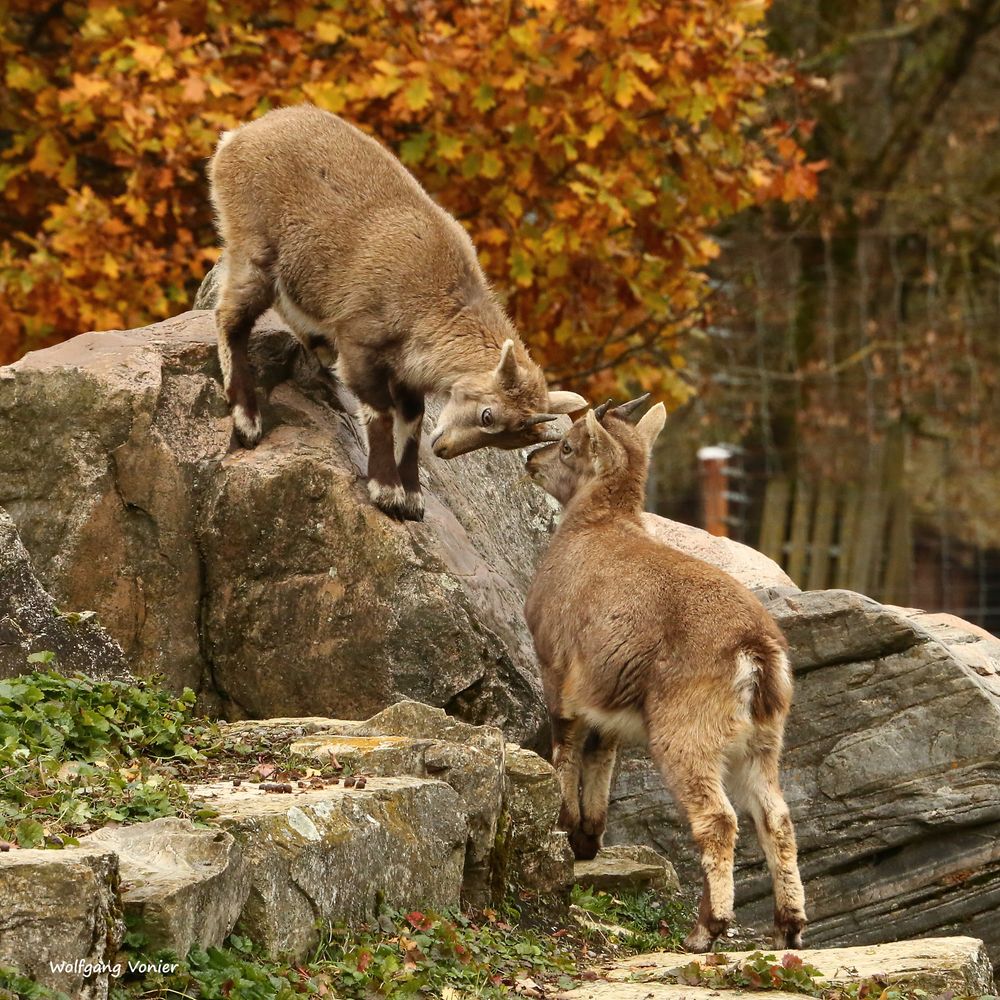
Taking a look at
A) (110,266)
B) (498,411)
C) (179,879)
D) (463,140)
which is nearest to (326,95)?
(463,140)

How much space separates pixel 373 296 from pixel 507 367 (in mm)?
807

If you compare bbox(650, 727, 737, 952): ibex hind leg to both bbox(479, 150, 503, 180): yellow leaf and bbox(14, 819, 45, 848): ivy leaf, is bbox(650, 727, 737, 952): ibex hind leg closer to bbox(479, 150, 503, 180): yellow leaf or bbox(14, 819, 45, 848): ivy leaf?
bbox(14, 819, 45, 848): ivy leaf

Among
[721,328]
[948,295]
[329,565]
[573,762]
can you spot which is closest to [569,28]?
[329,565]

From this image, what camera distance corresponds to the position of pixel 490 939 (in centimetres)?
604

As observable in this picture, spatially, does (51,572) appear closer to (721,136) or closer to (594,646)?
(594,646)

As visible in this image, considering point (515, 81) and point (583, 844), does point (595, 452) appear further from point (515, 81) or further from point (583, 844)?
point (515, 81)

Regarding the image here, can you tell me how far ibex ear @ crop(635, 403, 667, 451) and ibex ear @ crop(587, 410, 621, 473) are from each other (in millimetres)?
349

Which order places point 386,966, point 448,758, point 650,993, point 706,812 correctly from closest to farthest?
point 386,966, point 650,993, point 448,758, point 706,812

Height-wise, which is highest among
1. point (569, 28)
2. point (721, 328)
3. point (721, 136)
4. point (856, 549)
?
point (569, 28)

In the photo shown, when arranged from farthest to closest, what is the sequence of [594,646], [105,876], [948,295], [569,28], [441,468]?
[948,295]
[569,28]
[441,468]
[594,646]
[105,876]

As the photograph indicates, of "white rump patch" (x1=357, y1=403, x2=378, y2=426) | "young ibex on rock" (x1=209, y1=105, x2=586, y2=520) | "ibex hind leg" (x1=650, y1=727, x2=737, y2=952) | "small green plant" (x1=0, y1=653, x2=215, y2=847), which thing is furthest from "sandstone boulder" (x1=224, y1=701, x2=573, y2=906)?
"white rump patch" (x1=357, y1=403, x2=378, y2=426)

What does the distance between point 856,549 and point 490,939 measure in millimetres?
12319

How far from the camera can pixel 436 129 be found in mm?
11125

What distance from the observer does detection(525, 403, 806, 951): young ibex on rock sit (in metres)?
6.75
